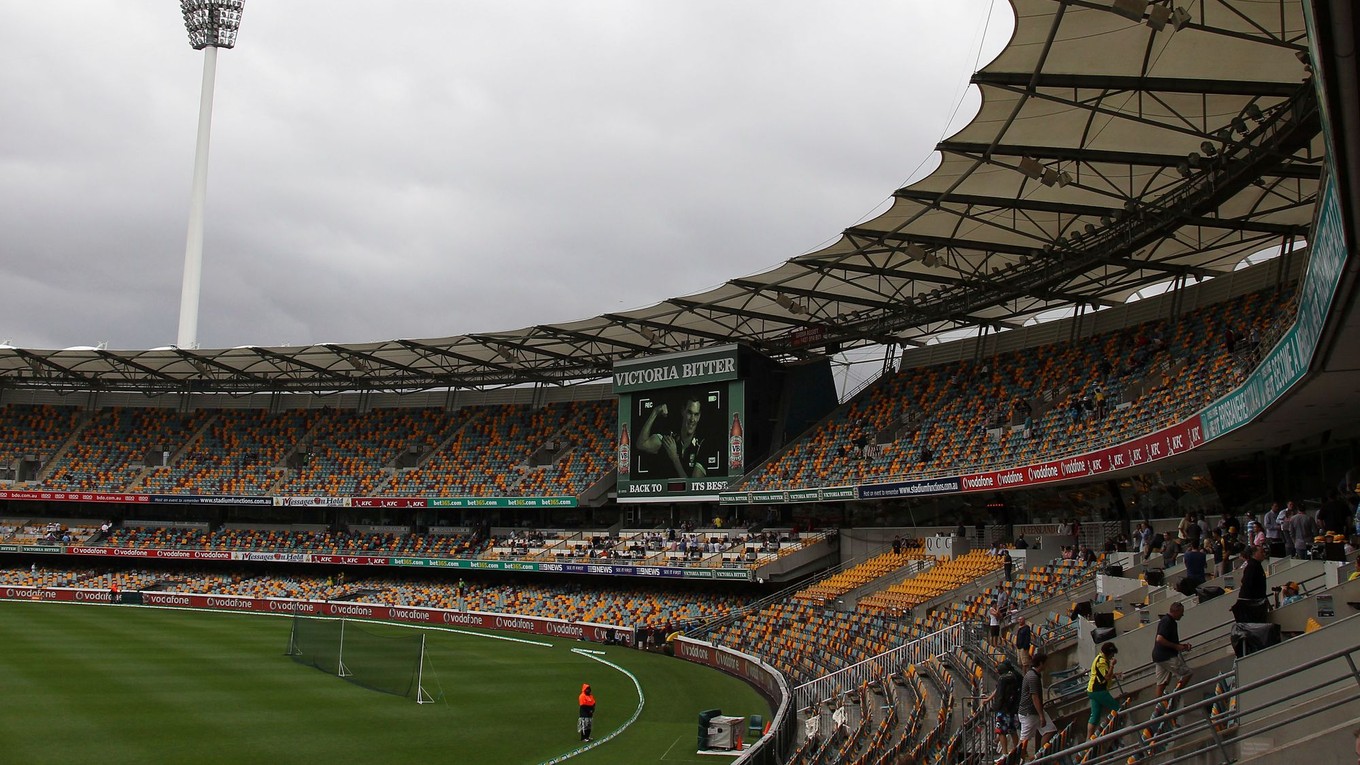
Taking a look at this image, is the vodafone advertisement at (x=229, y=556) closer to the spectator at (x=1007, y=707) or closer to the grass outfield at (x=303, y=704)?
the grass outfield at (x=303, y=704)

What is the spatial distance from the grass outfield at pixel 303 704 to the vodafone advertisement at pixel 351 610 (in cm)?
306

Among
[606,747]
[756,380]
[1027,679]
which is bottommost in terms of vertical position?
[606,747]

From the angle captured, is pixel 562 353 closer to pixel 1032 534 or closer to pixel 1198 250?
pixel 1032 534

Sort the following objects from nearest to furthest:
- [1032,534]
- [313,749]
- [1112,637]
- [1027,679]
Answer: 1. [1027,679]
2. [1112,637]
3. [313,749]
4. [1032,534]

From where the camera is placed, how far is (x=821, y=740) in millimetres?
18453

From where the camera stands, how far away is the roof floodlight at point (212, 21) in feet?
245

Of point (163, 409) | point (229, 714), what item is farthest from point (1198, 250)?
point (163, 409)

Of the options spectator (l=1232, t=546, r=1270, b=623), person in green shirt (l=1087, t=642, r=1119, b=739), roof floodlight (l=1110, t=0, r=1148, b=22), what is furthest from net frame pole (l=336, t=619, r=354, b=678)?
roof floodlight (l=1110, t=0, r=1148, b=22)

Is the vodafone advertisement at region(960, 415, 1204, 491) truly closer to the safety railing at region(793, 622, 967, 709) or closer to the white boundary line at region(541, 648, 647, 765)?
the safety railing at region(793, 622, 967, 709)

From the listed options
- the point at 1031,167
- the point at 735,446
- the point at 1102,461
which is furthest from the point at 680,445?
the point at 1031,167

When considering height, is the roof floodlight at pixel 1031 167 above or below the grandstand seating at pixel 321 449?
above

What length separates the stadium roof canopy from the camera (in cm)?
1817

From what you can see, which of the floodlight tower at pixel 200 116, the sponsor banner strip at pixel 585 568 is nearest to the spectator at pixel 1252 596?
the sponsor banner strip at pixel 585 568

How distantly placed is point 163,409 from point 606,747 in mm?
53755
